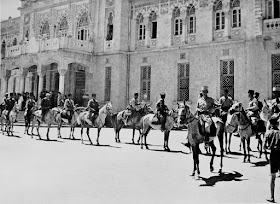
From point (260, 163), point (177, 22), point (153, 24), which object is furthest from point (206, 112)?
point (153, 24)

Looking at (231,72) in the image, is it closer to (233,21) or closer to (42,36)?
(233,21)

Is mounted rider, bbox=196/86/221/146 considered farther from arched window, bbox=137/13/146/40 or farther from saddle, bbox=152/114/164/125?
arched window, bbox=137/13/146/40

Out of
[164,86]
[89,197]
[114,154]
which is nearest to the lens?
[89,197]

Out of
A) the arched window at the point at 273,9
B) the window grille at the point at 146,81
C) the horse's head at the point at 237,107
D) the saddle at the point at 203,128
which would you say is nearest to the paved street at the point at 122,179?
the saddle at the point at 203,128

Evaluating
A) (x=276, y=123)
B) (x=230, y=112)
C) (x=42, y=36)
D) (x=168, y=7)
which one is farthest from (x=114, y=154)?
(x=42, y=36)

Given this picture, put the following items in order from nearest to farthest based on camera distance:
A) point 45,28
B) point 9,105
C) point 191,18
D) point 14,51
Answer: point 9,105, point 191,18, point 14,51, point 45,28

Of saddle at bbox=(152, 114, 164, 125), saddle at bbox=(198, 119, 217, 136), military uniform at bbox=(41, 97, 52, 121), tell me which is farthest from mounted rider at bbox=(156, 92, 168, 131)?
military uniform at bbox=(41, 97, 52, 121)

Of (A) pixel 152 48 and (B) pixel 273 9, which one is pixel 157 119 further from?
(A) pixel 152 48

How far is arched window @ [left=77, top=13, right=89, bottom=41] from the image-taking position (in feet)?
88.6

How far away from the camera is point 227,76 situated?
2045 centimetres

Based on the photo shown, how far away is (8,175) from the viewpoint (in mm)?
6238

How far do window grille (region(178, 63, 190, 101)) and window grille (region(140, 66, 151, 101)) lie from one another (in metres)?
2.58

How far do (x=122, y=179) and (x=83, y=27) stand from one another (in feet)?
75.0

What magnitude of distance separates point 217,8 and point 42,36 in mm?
16614
